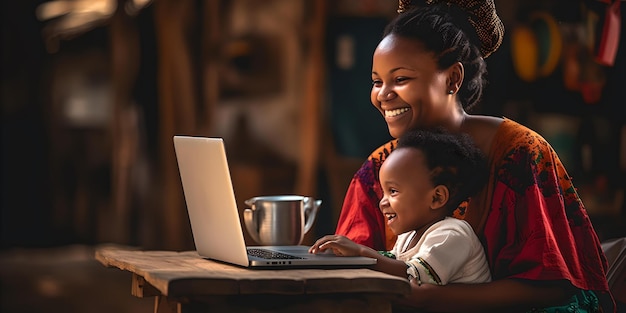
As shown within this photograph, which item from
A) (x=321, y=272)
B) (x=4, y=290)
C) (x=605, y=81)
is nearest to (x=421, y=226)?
(x=321, y=272)

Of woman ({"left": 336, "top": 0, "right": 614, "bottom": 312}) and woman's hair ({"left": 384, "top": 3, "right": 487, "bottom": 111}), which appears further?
woman's hair ({"left": 384, "top": 3, "right": 487, "bottom": 111})

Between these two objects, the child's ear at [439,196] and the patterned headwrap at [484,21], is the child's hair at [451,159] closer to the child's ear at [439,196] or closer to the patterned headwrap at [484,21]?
the child's ear at [439,196]

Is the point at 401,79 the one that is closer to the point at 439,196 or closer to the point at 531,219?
the point at 439,196

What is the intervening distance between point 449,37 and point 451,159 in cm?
40

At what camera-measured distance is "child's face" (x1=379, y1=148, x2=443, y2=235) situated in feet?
8.82

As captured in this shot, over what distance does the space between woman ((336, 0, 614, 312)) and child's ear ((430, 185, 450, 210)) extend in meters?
0.16

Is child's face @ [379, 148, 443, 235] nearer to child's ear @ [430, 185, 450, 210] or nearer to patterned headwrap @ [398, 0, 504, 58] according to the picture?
child's ear @ [430, 185, 450, 210]

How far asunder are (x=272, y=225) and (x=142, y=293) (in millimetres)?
476

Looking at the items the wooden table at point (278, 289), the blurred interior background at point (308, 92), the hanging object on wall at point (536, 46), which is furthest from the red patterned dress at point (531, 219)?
the hanging object on wall at point (536, 46)

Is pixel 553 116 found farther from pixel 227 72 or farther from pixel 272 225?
pixel 272 225

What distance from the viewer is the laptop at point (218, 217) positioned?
235cm

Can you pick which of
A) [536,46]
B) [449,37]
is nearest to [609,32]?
[449,37]

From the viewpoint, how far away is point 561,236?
2.73 metres

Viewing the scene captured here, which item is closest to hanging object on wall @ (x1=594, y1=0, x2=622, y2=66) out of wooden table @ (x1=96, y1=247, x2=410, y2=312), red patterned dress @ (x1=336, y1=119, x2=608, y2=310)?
red patterned dress @ (x1=336, y1=119, x2=608, y2=310)
